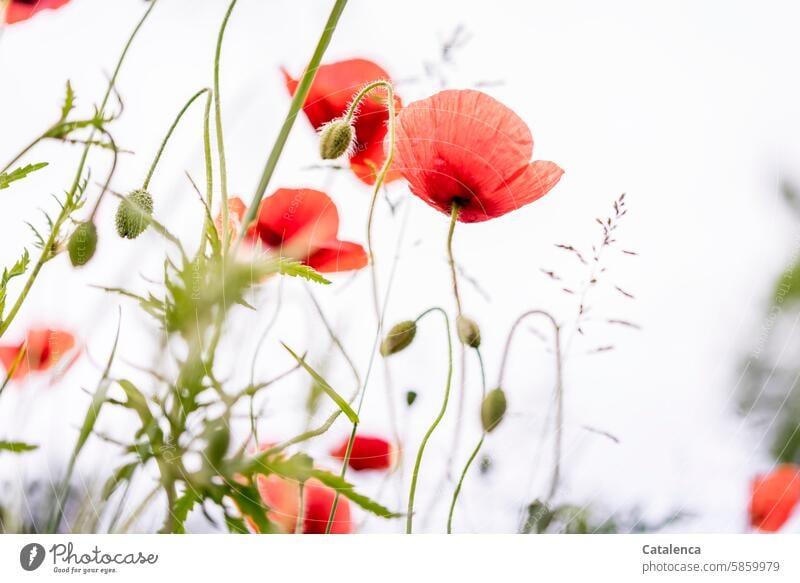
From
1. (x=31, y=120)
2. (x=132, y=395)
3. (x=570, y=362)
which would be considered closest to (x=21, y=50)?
(x=31, y=120)

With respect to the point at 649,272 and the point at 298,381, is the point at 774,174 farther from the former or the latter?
the point at 298,381

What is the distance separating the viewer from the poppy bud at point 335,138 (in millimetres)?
323

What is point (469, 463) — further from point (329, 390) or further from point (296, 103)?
point (296, 103)

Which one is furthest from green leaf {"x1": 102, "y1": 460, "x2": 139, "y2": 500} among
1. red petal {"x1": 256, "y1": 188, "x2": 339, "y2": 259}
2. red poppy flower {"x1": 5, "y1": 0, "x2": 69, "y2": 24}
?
red poppy flower {"x1": 5, "y1": 0, "x2": 69, "y2": 24}

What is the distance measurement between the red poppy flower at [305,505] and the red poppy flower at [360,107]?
0.13 m

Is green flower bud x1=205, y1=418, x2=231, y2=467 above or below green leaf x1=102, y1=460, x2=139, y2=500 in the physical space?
above

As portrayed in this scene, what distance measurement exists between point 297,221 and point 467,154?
0.08 m

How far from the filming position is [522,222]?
1.11 ft

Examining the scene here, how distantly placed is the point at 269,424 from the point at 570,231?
155 mm

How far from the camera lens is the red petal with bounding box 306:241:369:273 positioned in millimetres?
330

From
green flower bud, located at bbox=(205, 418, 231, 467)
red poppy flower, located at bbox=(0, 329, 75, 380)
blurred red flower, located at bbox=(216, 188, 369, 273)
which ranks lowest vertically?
green flower bud, located at bbox=(205, 418, 231, 467)

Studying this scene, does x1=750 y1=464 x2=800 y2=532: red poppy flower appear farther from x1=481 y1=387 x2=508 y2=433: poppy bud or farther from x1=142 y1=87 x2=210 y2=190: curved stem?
x1=142 y1=87 x2=210 y2=190: curved stem

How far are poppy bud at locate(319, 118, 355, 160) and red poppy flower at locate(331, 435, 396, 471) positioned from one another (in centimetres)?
12

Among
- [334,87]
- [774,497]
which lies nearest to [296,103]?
[334,87]
